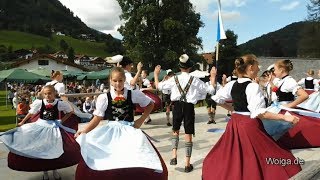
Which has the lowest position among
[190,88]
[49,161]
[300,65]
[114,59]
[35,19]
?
[49,161]

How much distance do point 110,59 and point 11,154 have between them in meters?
2.30

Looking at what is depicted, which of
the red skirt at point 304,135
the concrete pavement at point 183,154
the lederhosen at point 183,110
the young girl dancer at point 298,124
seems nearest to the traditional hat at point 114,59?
the lederhosen at point 183,110

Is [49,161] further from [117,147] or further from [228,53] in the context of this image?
[228,53]

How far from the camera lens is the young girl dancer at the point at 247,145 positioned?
4.54 meters

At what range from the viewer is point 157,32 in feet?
132

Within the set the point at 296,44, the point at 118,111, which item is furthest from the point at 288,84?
the point at 296,44

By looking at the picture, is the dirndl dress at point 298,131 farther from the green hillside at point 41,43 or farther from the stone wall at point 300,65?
the green hillside at point 41,43

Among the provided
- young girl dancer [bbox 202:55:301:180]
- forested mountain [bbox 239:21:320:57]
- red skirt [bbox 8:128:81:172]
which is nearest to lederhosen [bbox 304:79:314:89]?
young girl dancer [bbox 202:55:301:180]

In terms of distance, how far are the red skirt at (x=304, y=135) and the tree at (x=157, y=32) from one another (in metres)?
31.7

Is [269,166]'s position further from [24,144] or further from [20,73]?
[20,73]

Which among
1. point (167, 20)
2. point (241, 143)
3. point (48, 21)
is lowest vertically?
point (241, 143)

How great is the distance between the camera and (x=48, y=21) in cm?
18325

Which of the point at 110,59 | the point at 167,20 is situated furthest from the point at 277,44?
the point at 110,59

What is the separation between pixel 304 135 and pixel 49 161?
3.81 meters
